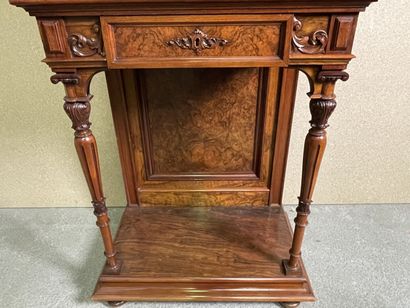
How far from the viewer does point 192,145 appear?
117 cm

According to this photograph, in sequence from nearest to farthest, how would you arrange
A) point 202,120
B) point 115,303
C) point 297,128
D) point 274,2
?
point 274,2 → point 115,303 → point 202,120 → point 297,128

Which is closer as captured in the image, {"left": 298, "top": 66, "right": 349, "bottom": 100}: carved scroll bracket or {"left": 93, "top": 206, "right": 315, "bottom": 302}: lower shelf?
{"left": 298, "top": 66, "right": 349, "bottom": 100}: carved scroll bracket

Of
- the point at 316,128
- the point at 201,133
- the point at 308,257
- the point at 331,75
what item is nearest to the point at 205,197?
the point at 201,133

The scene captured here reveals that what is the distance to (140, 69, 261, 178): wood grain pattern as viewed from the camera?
41.8 inches

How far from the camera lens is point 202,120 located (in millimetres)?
1127

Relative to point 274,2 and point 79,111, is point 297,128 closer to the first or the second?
point 274,2

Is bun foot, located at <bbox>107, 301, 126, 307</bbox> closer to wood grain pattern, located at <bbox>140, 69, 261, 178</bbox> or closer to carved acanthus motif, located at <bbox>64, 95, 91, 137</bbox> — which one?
wood grain pattern, located at <bbox>140, 69, 261, 178</bbox>

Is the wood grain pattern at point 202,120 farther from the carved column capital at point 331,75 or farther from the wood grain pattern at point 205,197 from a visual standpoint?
the carved column capital at point 331,75

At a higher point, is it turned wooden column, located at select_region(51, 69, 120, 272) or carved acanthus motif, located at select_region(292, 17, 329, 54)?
carved acanthus motif, located at select_region(292, 17, 329, 54)

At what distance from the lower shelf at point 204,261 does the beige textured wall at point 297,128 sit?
1.10 feet

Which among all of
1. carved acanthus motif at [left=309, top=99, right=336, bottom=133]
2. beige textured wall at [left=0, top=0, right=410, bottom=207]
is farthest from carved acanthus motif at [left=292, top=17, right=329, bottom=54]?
beige textured wall at [left=0, top=0, right=410, bottom=207]

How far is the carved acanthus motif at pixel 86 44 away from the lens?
64cm

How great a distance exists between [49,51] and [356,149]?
1.17 meters

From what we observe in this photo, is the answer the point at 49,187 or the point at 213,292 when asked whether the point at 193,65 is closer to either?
the point at 213,292
